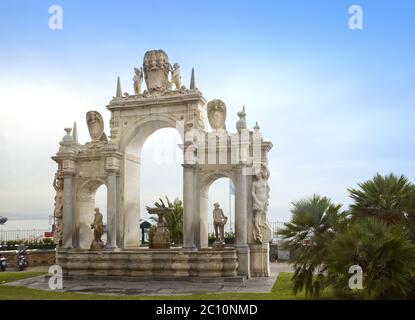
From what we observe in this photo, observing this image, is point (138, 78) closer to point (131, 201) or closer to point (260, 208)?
point (131, 201)

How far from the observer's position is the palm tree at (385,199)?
11742 mm

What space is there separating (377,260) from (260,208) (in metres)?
10.1

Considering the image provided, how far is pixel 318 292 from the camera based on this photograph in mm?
12398

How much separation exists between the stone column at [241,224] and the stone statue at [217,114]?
84.1 inches

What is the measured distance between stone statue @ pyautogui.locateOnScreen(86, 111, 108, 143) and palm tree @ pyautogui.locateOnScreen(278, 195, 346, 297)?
1254cm

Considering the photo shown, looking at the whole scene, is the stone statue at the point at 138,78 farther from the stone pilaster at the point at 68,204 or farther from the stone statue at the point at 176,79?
the stone pilaster at the point at 68,204

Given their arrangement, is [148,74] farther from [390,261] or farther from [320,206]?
[390,261]

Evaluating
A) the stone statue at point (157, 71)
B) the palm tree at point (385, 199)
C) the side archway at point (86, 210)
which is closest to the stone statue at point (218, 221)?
the side archway at point (86, 210)

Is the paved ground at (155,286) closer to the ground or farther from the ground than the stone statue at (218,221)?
closer to the ground

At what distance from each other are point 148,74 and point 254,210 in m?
7.21

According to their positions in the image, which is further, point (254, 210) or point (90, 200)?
point (90, 200)

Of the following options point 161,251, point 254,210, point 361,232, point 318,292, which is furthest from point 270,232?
point 361,232

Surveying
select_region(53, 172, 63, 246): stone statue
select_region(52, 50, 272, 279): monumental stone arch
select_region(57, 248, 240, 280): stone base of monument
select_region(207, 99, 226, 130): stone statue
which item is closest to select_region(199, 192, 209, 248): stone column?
select_region(52, 50, 272, 279): monumental stone arch

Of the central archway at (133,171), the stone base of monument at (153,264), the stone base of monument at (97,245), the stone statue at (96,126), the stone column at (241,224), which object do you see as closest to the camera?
the stone base of monument at (153,264)
